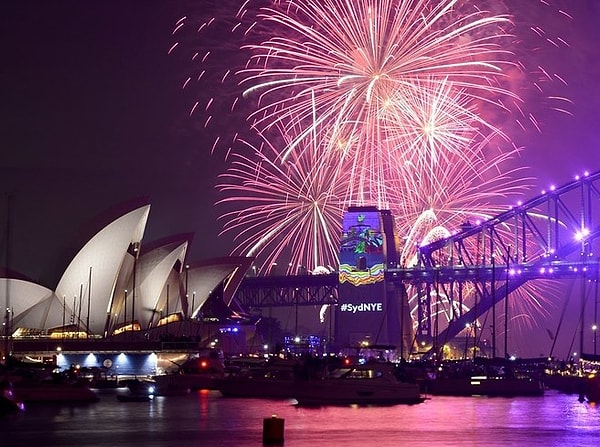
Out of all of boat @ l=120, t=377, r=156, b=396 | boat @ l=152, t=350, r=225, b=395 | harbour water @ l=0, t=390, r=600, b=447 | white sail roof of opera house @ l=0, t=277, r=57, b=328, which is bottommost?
harbour water @ l=0, t=390, r=600, b=447

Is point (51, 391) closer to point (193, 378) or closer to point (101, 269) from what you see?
point (193, 378)

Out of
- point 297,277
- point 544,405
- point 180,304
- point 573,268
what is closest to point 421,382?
point 544,405

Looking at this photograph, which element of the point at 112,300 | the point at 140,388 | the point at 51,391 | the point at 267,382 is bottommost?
the point at 51,391

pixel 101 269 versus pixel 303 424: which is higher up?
pixel 101 269

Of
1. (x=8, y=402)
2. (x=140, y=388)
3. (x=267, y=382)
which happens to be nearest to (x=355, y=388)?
(x=267, y=382)

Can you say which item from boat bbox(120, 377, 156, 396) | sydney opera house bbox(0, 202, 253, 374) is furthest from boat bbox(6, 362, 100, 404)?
sydney opera house bbox(0, 202, 253, 374)

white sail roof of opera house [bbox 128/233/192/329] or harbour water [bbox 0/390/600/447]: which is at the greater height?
white sail roof of opera house [bbox 128/233/192/329]

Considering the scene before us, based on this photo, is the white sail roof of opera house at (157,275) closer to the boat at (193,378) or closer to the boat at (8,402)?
the boat at (193,378)

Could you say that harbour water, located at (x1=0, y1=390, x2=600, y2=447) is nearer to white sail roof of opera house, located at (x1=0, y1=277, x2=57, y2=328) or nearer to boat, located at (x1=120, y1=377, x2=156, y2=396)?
boat, located at (x1=120, y1=377, x2=156, y2=396)
